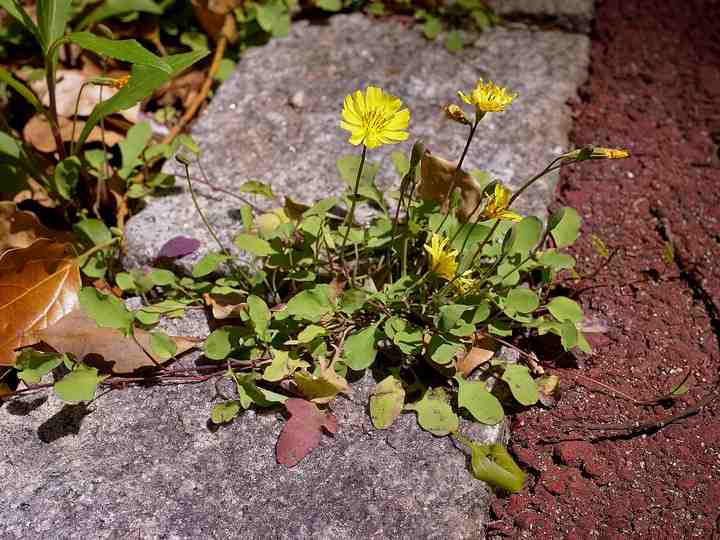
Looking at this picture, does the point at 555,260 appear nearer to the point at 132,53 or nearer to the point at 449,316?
the point at 449,316

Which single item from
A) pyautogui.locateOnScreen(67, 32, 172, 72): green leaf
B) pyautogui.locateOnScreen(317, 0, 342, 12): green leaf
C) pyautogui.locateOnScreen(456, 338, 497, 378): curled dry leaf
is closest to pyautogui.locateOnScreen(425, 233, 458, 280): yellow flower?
pyautogui.locateOnScreen(456, 338, 497, 378): curled dry leaf

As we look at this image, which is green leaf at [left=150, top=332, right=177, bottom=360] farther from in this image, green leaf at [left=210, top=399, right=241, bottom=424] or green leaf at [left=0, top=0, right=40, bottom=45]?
green leaf at [left=0, top=0, right=40, bottom=45]

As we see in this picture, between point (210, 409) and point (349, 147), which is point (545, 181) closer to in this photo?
point (349, 147)

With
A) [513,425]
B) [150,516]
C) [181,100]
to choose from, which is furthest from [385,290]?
[181,100]

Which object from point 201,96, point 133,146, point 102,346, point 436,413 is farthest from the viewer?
point 201,96

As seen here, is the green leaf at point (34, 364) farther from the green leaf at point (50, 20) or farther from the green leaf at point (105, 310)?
the green leaf at point (50, 20)

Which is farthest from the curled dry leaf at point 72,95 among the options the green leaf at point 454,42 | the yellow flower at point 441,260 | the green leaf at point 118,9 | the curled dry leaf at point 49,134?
the yellow flower at point 441,260

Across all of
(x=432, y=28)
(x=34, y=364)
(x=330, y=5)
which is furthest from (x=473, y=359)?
(x=330, y=5)
